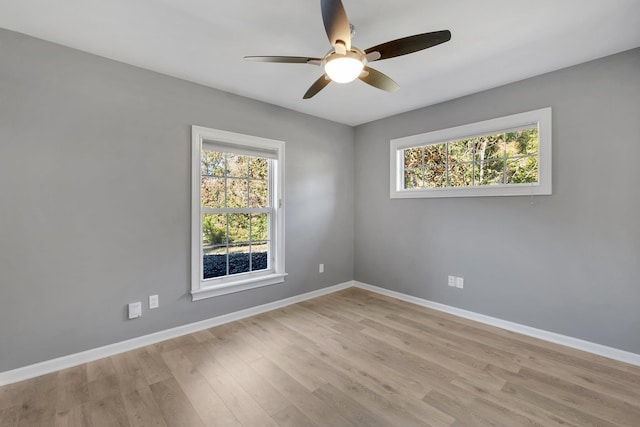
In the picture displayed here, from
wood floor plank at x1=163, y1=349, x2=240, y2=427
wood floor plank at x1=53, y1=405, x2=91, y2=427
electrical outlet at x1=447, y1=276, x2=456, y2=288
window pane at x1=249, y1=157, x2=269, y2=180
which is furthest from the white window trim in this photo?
wood floor plank at x1=53, y1=405, x2=91, y2=427

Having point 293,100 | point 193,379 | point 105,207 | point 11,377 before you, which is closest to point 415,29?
point 293,100

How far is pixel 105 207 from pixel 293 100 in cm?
217

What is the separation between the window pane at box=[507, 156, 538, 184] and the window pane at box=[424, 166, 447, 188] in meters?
0.68

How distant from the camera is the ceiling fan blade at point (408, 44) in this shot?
5.01 ft

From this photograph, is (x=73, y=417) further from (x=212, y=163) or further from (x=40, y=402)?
(x=212, y=163)

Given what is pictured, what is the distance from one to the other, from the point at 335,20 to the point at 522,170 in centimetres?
249

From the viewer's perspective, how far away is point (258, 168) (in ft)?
11.2

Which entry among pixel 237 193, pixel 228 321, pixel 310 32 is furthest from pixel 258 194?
pixel 310 32

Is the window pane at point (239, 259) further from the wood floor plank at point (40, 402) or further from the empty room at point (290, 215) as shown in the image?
the wood floor plank at point (40, 402)

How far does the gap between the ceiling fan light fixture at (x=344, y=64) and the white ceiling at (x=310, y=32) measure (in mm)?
407

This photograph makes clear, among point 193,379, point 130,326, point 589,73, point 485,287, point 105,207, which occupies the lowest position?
point 193,379

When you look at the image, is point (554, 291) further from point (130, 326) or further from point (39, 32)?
point (39, 32)

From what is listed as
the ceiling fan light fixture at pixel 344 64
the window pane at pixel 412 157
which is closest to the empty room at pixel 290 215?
the ceiling fan light fixture at pixel 344 64

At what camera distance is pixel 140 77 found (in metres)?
2.52
